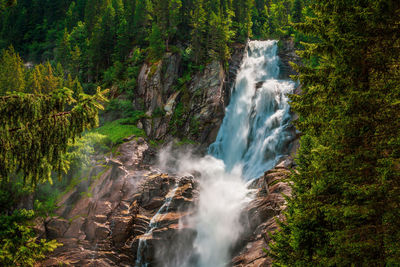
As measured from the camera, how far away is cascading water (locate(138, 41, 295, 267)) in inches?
716

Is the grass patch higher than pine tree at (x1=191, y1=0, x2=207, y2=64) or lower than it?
lower

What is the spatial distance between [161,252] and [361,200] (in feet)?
49.0

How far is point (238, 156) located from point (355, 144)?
74.3ft

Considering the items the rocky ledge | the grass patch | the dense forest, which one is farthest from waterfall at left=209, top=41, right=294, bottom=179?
the dense forest

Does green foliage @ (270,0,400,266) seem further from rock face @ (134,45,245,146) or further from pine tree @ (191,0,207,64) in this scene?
pine tree @ (191,0,207,64)

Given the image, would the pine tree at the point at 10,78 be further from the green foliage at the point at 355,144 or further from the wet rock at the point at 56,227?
the green foliage at the point at 355,144

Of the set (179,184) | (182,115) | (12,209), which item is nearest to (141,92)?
(182,115)

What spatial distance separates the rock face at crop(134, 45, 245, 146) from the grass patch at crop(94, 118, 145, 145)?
1.47 m

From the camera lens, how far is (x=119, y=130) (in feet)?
96.1

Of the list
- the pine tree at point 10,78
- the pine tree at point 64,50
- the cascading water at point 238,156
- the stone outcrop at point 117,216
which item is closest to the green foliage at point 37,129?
the stone outcrop at point 117,216

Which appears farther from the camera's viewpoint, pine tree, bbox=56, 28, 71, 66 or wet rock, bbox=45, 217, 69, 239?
pine tree, bbox=56, 28, 71, 66

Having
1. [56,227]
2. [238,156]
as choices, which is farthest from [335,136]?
[238,156]

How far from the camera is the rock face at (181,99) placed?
3161 centimetres

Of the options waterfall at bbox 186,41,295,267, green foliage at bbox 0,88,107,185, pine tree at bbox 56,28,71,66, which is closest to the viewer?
green foliage at bbox 0,88,107,185
